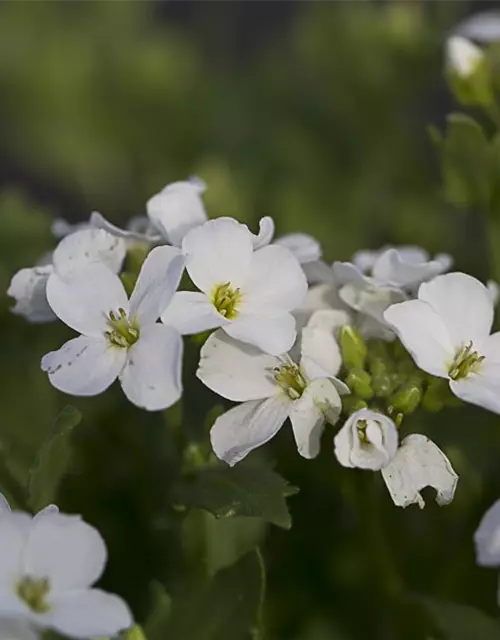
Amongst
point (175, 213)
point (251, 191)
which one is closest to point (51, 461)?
point (175, 213)

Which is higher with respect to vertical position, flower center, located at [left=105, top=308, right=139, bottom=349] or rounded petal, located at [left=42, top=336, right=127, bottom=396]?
flower center, located at [left=105, top=308, right=139, bottom=349]

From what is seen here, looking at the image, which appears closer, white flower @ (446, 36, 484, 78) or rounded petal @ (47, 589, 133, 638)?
rounded petal @ (47, 589, 133, 638)

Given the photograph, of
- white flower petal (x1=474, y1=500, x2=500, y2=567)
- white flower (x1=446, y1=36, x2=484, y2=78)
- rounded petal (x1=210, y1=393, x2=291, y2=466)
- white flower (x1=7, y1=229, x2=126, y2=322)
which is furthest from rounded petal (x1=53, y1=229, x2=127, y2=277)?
white flower (x1=446, y1=36, x2=484, y2=78)

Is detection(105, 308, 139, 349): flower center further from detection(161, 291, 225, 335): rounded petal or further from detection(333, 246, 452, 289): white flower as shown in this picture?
detection(333, 246, 452, 289): white flower

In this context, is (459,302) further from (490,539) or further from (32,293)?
(32,293)

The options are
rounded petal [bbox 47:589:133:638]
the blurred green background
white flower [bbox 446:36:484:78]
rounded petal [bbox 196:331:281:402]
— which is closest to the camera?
rounded petal [bbox 47:589:133:638]
